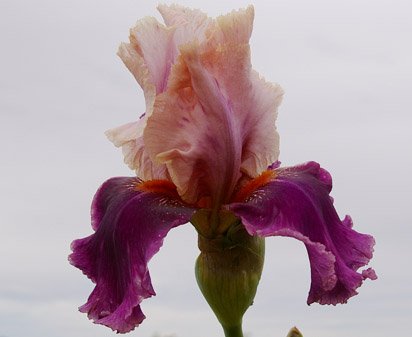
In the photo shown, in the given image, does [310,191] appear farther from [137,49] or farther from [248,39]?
[137,49]

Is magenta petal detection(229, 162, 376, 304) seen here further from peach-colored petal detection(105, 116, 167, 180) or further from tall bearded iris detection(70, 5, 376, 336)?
peach-colored petal detection(105, 116, 167, 180)

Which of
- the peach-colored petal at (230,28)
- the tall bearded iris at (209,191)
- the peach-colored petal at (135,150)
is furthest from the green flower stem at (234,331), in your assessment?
the peach-colored petal at (230,28)

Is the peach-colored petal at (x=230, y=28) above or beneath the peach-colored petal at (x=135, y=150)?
above

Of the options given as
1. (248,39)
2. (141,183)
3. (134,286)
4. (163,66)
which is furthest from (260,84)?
(134,286)

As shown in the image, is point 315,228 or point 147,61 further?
point 147,61

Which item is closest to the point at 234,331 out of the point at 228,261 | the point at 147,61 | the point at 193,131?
the point at 228,261

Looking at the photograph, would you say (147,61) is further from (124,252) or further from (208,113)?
(124,252)

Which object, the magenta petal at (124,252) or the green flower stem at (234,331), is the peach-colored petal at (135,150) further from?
the green flower stem at (234,331)
